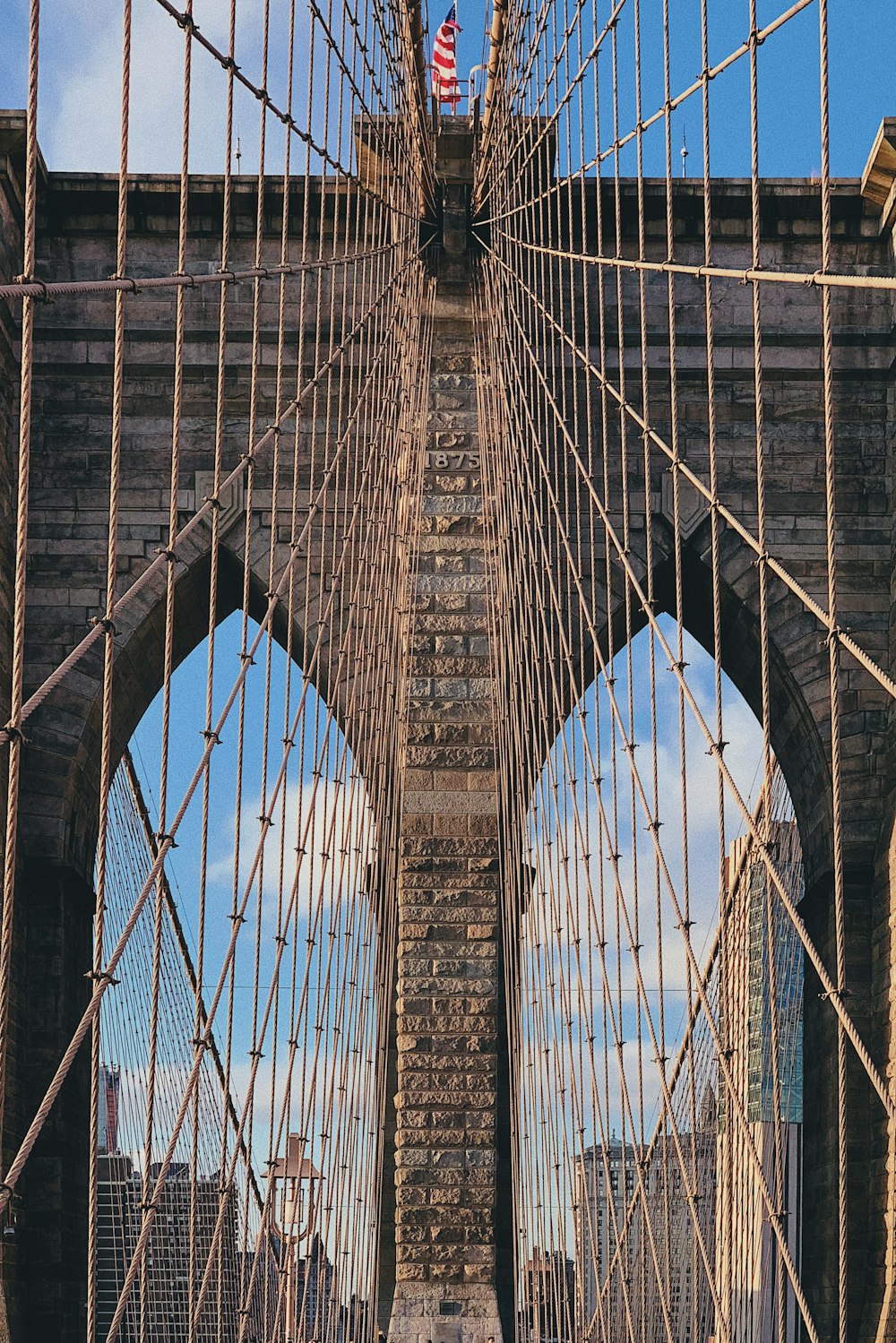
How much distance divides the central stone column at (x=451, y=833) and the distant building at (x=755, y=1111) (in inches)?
58.2

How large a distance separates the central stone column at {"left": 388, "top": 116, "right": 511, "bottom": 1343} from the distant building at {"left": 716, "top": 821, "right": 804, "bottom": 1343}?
1479 millimetres

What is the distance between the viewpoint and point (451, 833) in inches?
523

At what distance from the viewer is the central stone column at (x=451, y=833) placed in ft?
42.6

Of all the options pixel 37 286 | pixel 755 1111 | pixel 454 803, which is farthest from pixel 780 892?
pixel 755 1111

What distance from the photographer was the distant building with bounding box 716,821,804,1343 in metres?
15.0

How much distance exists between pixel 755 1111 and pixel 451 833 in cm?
1077

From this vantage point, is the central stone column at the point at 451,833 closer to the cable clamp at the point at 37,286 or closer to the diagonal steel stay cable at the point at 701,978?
the diagonal steel stay cable at the point at 701,978

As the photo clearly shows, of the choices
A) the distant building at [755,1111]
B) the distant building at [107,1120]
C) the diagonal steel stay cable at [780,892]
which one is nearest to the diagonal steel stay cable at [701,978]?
the diagonal steel stay cable at [780,892]

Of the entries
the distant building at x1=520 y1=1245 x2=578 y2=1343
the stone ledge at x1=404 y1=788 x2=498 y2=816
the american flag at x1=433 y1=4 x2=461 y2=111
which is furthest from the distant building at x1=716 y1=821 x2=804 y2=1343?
the american flag at x1=433 y1=4 x2=461 y2=111

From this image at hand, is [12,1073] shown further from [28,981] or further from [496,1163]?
[496,1163]

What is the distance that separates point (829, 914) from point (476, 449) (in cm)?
355

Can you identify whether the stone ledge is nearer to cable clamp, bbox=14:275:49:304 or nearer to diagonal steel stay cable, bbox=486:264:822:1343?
diagonal steel stay cable, bbox=486:264:822:1343

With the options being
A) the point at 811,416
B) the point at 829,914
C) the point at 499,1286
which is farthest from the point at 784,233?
the point at 499,1286

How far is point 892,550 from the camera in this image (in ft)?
46.4
